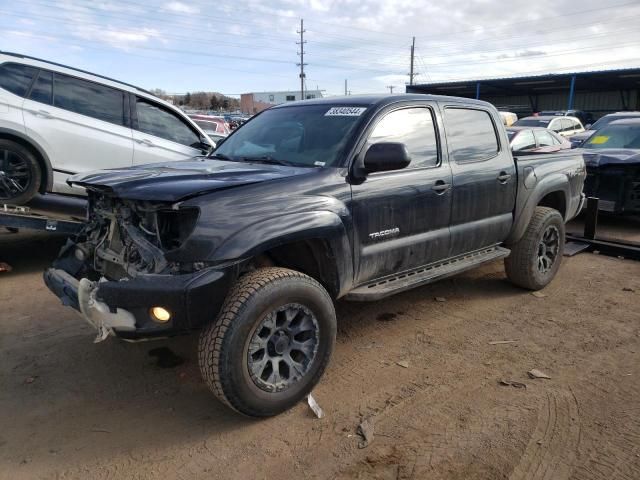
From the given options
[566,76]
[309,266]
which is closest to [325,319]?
[309,266]

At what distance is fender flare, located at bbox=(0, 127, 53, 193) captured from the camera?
538 cm

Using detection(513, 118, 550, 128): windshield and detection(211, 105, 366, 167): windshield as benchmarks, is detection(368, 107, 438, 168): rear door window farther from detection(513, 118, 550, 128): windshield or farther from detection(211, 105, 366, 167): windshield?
detection(513, 118, 550, 128): windshield

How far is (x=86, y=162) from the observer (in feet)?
19.7

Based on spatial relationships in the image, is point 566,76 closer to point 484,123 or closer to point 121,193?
point 484,123

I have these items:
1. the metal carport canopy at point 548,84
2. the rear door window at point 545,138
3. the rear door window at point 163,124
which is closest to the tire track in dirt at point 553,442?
the rear door window at point 163,124

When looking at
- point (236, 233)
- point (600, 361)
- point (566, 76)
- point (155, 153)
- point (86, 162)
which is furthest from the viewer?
point (566, 76)

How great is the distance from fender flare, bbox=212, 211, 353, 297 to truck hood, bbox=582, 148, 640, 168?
252 inches

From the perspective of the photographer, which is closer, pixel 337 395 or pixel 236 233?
pixel 236 233

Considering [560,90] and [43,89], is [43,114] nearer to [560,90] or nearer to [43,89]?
[43,89]

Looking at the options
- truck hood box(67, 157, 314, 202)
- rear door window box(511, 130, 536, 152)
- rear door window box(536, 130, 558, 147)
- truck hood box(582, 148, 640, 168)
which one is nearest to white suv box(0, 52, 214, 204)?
truck hood box(67, 157, 314, 202)

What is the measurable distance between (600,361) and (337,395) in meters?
2.02

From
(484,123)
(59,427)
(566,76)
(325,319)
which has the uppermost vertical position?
(566,76)

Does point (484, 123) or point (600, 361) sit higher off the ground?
point (484, 123)

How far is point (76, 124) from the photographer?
5.93 meters
